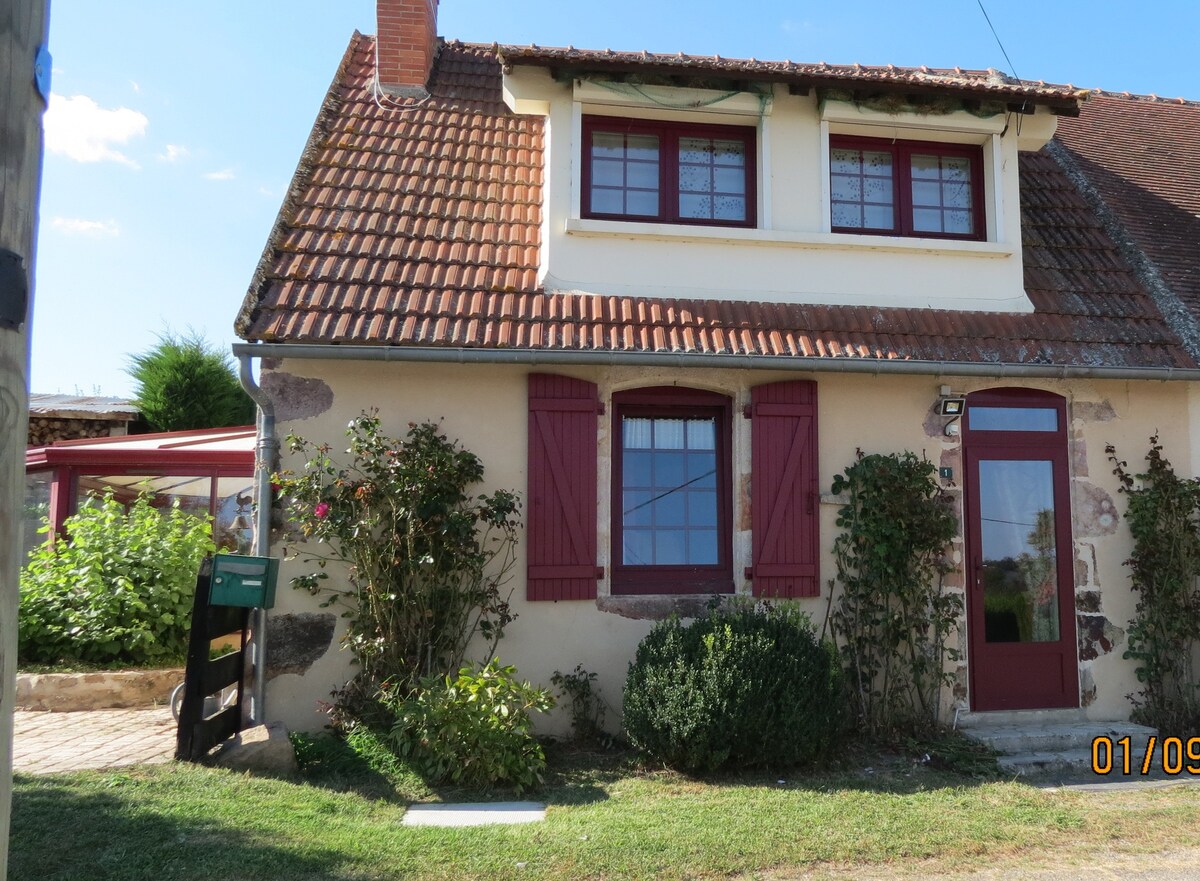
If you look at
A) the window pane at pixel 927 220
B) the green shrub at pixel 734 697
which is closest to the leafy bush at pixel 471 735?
the green shrub at pixel 734 697

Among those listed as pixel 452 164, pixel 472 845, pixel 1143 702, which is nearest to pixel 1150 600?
pixel 1143 702

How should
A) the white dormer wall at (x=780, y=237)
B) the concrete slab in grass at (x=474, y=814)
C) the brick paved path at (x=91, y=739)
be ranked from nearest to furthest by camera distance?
the concrete slab in grass at (x=474, y=814)
the brick paved path at (x=91, y=739)
the white dormer wall at (x=780, y=237)

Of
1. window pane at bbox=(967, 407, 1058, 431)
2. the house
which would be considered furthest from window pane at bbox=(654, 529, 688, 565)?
window pane at bbox=(967, 407, 1058, 431)

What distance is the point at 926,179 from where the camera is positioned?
7742mm

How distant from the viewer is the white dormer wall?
6996mm

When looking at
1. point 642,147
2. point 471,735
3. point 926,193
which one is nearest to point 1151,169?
point 926,193

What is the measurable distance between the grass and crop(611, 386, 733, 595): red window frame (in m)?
1.46

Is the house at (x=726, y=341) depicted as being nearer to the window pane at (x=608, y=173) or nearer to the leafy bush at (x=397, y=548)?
the window pane at (x=608, y=173)

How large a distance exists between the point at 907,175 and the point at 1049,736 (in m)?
4.71

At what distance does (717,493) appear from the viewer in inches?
270

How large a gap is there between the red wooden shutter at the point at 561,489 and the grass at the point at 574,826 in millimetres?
1396

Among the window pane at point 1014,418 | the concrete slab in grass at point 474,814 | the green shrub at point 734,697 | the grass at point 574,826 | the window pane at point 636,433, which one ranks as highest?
the window pane at point 1014,418

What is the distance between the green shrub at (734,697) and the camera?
5.32 m

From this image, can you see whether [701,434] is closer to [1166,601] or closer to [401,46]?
[1166,601]
